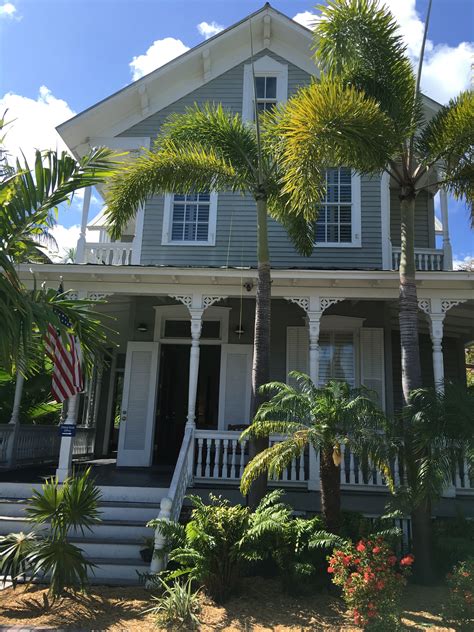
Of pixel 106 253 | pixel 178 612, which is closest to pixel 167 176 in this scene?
pixel 106 253

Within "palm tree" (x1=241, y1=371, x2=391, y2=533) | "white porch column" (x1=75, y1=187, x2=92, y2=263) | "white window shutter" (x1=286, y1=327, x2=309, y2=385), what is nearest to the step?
"palm tree" (x1=241, y1=371, x2=391, y2=533)

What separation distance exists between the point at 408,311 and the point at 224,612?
178 inches

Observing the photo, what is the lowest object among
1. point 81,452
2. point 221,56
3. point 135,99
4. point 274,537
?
point 274,537

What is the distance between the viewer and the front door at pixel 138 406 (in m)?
11.4

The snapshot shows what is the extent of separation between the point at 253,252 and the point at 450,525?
22.5 ft

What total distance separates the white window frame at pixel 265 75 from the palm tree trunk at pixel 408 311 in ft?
20.0

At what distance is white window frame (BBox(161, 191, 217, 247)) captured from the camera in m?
12.0

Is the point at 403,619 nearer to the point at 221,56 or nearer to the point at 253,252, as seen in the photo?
the point at 253,252

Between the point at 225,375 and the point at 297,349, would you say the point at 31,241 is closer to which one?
the point at 225,375

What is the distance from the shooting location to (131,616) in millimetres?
5523

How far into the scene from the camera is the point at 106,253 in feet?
37.9

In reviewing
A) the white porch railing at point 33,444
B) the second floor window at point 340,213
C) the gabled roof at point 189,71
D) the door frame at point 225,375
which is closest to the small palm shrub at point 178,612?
the door frame at point 225,375

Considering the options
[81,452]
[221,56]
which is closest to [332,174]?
[221,56]

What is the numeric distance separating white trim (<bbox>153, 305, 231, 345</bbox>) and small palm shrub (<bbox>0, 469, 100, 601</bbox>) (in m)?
6.06
